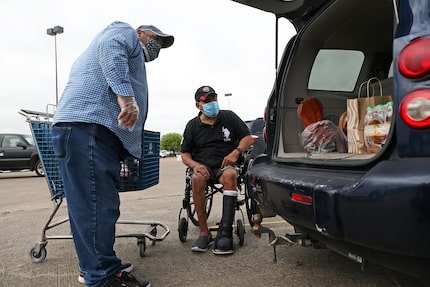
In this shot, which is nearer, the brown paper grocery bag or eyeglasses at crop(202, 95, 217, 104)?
the brown paper grocery bag

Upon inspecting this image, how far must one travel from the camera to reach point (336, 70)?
323 centimetres

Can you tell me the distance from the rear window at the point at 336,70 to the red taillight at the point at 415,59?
150 cm

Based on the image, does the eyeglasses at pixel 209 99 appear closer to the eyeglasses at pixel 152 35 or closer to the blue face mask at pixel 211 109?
the blue face mask at pixel 211 109

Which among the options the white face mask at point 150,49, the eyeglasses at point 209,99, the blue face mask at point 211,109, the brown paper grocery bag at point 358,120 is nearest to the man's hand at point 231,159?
the blue face mask at point 211,109

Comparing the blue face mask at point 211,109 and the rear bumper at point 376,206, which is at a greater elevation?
the blue face mask at point 211,109

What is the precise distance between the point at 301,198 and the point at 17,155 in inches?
512

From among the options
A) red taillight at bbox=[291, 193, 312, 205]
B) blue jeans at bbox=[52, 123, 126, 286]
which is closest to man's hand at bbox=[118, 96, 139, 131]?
blue jeans at bbox=[52, 123, 126, 286]

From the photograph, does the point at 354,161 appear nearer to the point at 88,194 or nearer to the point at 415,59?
the point at 415,59

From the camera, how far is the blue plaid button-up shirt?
214cm

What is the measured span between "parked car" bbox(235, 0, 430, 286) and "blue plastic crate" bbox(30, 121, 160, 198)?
0.96 m

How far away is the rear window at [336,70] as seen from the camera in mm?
3025

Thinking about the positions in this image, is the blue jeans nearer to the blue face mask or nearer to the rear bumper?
the rear bumper

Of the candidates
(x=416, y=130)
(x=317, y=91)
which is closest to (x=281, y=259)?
(x=317, y=91)

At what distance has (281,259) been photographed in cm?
290
